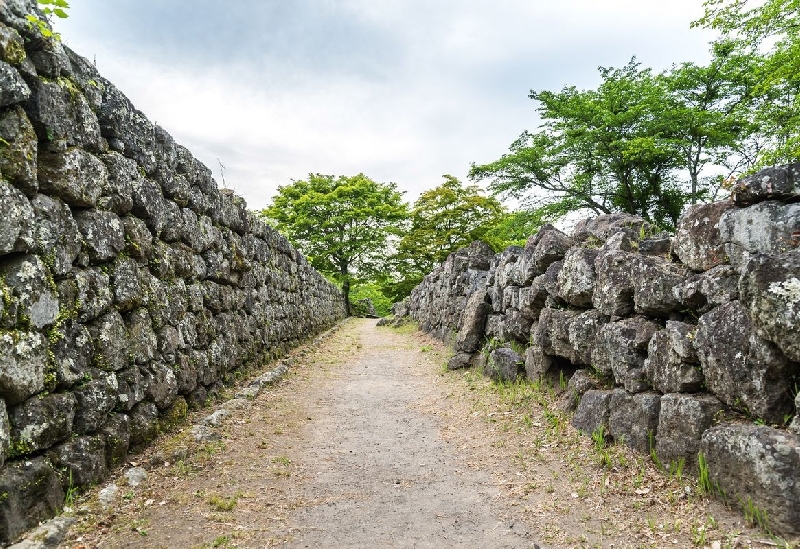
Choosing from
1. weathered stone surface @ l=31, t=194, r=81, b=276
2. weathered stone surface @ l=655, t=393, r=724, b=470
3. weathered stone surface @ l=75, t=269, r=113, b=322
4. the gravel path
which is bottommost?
the gravel path

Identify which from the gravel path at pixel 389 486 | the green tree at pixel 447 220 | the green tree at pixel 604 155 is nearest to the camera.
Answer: the gravel path at pixel 389 486

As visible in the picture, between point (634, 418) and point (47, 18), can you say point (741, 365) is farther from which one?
point (47, 18)

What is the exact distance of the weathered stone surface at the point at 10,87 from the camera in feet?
10.3

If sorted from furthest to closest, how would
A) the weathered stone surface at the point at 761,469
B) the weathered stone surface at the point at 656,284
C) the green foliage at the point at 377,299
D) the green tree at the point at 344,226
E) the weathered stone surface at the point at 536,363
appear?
the green foliage at the point at 377,299 → the green tree at the point at 344,226 → the weathered stone surface at the point at 536,363 → the weathered stone surface at the point at 656,284 → the weathered stone surface at the point at 761,469

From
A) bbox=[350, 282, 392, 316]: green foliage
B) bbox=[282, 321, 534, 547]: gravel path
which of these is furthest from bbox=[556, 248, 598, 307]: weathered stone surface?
bbox=[350, 282, 392, 316]: green foliage

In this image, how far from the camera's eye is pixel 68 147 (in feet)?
12.7

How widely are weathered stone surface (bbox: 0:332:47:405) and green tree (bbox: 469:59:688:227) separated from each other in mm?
15243

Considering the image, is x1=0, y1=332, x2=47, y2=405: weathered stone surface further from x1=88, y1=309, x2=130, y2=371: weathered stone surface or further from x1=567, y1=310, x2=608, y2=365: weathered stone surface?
x1=567, y1=310, x2=608, y2=365: weathered stone surface

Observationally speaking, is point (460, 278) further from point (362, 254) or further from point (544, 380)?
point (362, 254)

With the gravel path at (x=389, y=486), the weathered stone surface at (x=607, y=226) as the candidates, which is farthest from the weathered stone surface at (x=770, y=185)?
the gravel path at (x=389, y=486)

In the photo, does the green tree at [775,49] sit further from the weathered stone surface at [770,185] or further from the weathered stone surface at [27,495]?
the weathered stone surface at [27,495]

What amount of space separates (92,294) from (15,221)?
1033mm

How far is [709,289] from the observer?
3729mm

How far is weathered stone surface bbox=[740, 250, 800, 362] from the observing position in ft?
9.50
